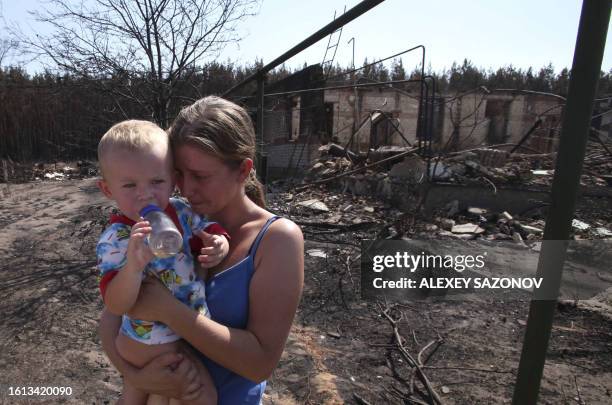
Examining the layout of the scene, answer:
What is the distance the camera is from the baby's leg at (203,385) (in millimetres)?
1058

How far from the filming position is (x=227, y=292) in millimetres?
1102

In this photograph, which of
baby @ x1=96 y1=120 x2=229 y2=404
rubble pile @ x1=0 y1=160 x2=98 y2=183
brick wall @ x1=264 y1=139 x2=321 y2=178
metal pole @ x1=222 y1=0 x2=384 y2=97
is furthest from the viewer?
rubble pile @ x1=0 y1=160 x2=98 y2=183

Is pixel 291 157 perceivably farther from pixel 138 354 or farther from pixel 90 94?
pixel 138 354

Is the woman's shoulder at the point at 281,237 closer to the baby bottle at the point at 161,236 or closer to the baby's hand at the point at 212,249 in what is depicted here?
the baby's hand at the point at 212,249

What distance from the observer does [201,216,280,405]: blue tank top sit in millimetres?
1092

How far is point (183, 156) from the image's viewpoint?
3.72 feet

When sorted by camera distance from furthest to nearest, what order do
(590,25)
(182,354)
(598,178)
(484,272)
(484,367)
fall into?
(598,178) → (484,272) → (484,367) → (182,354) → (590,25)

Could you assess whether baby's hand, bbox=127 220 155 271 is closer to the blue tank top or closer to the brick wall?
the blue tank top

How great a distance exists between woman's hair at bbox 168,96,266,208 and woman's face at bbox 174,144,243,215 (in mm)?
19

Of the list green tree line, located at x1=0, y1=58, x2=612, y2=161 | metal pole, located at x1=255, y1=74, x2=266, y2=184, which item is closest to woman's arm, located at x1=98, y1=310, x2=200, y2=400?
metal pole, located at x1=255, y1=74, x2=266, y2=184

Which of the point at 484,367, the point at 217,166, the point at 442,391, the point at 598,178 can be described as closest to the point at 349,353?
the point at 442,391

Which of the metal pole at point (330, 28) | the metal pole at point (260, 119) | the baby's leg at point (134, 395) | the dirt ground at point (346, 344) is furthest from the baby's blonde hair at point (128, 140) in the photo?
the metal pole at point (260, 119)

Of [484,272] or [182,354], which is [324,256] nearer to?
[484,272]

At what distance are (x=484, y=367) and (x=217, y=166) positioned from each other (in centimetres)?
249
